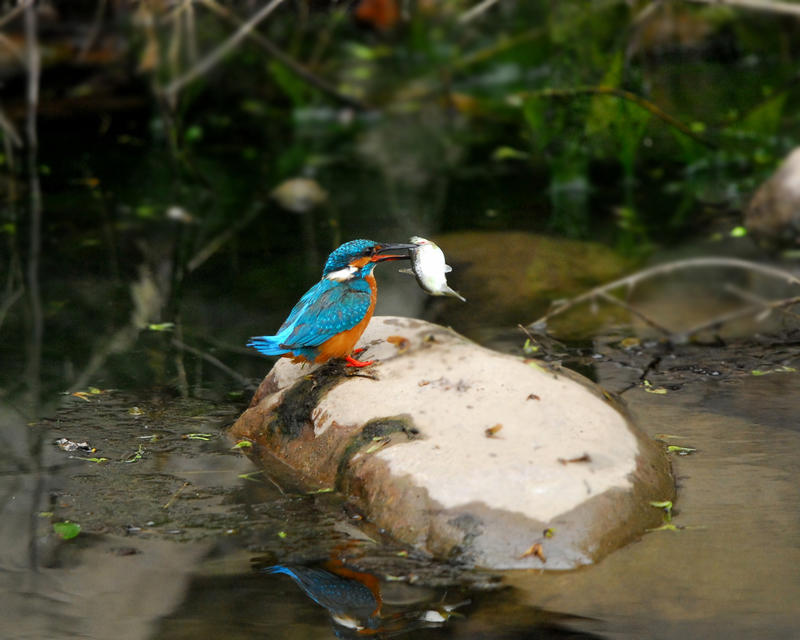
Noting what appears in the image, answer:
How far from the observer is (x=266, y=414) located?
4.80 m

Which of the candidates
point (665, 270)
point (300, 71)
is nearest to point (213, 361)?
point (665, 270)

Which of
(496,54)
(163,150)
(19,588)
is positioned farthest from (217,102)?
(19,588)

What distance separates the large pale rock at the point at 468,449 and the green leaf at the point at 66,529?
88cm

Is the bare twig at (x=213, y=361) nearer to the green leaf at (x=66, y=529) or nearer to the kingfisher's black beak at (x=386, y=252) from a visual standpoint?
the kingfisher's black beak at (x=386, y=252)

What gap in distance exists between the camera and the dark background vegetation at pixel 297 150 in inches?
271

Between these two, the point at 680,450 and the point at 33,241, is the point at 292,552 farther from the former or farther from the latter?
the point at 33,241

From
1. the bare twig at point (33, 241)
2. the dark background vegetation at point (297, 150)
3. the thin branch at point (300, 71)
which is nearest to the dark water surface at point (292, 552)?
the bare twig at point (33, 241)

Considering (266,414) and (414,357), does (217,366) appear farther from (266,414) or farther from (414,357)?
(414,357)

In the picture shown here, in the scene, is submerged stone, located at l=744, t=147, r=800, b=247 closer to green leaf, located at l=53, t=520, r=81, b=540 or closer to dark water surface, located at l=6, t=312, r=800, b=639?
dark water surface, located at l=6, t=312, r=800, b=639

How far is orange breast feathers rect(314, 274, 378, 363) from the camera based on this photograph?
4.48 m

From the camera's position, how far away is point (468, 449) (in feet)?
13.1

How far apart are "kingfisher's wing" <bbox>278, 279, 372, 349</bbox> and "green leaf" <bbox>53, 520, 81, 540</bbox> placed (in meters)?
1.04

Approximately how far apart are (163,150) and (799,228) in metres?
6.22

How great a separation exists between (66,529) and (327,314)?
127 centimetres
